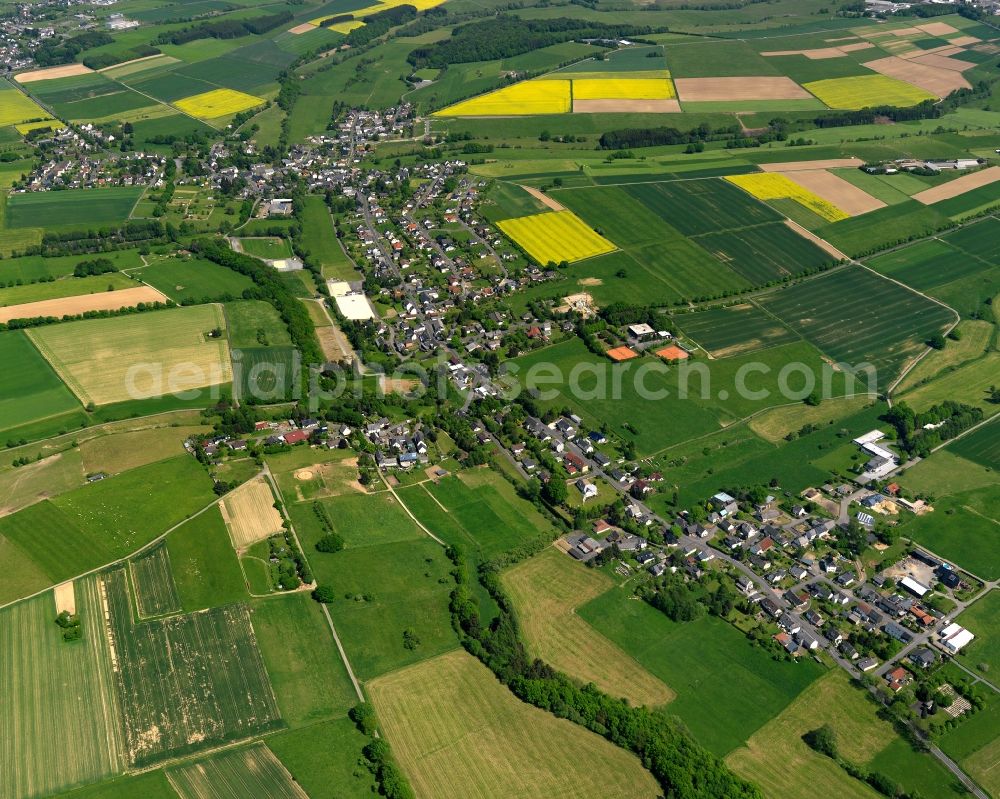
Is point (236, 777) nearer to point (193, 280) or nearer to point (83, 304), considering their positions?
point (83, 304)

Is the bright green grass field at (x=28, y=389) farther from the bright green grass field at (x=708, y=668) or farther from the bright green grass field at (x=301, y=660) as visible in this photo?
the bright green grass field at (x=708, y=668)

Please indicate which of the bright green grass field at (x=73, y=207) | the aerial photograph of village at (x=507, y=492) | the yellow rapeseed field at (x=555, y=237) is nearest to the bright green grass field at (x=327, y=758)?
the aerial photograph of village at (x=507, y=492)

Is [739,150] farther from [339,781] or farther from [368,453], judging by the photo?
[339,781]

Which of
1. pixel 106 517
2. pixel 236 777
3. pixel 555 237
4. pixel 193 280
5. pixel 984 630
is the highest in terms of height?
pixel 555 237

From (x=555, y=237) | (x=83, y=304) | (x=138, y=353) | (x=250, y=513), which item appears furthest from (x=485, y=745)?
(x=555, y=237)

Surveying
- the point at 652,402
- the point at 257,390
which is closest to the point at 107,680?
the point at 257,390
